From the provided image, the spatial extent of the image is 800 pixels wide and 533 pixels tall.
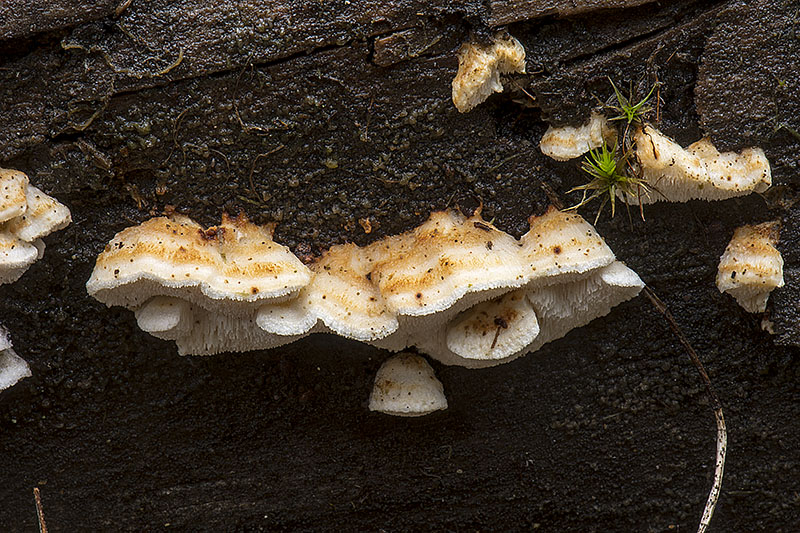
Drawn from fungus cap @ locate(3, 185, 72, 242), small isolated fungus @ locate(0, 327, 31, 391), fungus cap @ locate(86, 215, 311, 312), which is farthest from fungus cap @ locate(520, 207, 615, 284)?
small isolated fungus @ locate(0, 327, 31, 391)

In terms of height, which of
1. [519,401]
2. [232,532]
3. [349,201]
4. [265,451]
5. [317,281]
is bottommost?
[232,532]

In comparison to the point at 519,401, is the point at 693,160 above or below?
above

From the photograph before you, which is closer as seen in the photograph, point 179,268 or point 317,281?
point 179,268

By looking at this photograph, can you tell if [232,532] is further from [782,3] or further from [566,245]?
[782,3]

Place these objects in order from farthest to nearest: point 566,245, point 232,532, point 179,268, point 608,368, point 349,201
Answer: point 232,532 → point 608,368 → point 349,201 → point 566,245 → point 179,268

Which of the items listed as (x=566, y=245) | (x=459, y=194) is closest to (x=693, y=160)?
(x=566, y=245)

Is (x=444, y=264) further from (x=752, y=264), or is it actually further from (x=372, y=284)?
(x=752, y=264)

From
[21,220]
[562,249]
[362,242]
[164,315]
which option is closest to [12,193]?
[21,220]

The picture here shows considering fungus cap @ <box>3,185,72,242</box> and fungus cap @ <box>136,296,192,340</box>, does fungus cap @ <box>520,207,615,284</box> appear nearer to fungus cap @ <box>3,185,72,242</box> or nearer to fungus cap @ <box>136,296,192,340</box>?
fungus cap @ <box>136,296,192,340</box>

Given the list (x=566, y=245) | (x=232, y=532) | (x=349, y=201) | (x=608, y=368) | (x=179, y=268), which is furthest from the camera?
(x=232, y=532)
